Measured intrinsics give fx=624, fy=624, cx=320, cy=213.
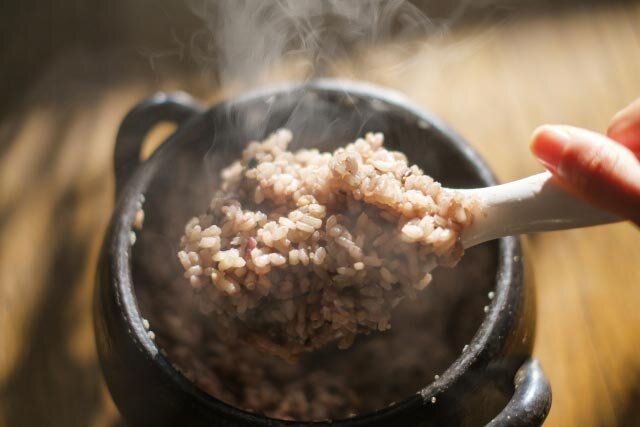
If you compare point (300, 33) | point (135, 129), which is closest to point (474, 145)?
point (300, 33)

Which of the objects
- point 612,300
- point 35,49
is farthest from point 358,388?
point 35,49

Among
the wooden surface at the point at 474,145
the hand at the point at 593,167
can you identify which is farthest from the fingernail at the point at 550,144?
the wooden surface at the point at 474,145

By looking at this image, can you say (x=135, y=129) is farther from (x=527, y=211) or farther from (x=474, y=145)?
(x=474, y=145)

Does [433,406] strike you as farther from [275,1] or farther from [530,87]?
[530,87]

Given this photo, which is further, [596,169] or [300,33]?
[300,33]

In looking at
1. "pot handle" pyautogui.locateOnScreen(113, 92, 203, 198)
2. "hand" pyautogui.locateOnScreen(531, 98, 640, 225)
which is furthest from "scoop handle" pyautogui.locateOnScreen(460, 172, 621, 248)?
"pot handle" pyautogui.locateOnScreen(113, 92, 203, 198)

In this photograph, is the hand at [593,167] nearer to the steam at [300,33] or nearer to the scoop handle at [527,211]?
the scoop handle at [527,211]
